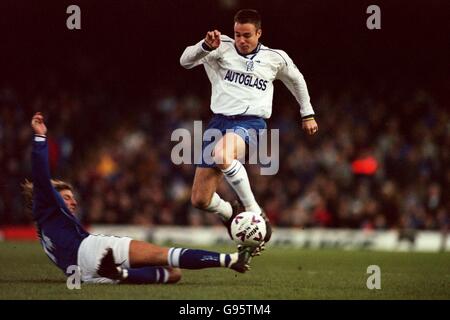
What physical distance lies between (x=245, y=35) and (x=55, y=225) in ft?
8.91

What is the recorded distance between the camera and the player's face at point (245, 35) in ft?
28.9

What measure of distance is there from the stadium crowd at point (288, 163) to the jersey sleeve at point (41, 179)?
10092mm

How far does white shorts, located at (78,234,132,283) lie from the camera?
756 cm

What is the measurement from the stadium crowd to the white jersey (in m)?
8.64

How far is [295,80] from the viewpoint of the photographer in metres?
9.34

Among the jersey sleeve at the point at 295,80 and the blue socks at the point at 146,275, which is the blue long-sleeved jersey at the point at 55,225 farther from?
the jersey sleeve at the point at 295,80

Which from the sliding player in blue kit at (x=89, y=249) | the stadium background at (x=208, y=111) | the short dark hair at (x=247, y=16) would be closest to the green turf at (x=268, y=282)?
the sliding player in blue kit at (x=89, y=249)

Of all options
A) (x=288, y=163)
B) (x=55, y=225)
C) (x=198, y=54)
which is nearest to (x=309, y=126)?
(x=198, y=54)

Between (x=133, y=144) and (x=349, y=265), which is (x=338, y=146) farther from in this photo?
(x=349, y=265)

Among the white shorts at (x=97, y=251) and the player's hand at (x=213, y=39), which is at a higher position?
the player's hand at (x=213, y=39)

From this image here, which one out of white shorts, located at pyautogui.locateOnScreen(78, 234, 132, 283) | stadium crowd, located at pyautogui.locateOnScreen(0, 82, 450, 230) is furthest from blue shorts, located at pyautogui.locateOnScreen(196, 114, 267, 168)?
stadium crowd, located at pyautogui.locateOnScreen(0, 82, 450, 230)

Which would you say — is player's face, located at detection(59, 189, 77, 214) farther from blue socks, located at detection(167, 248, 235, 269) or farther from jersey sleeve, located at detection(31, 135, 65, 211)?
blue socks, located at detection(167, 248, 235, 269)

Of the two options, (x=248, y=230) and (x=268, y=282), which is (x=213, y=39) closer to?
(x=248, y=230)
